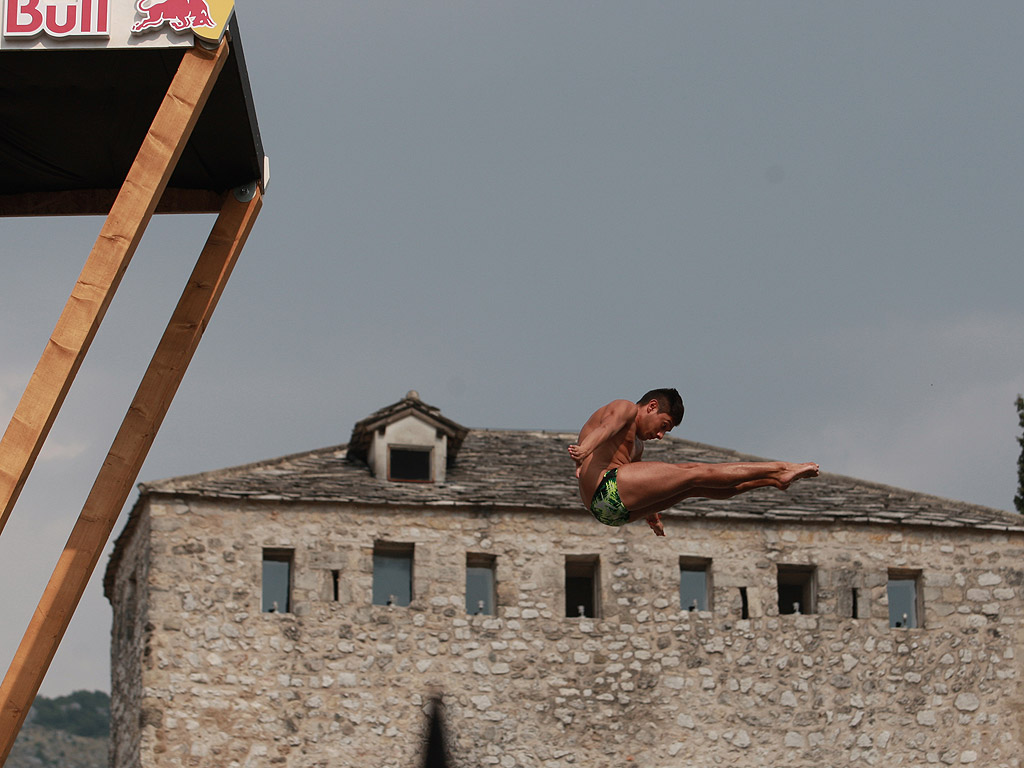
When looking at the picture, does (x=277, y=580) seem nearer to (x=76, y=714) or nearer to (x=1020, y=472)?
(x=1020, y=472)

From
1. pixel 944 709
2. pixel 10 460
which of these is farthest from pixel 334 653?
pixel 10 460

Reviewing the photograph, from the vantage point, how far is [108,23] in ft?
39.1

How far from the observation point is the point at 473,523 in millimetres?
28719

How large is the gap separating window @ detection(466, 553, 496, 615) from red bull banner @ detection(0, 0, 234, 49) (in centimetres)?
1761

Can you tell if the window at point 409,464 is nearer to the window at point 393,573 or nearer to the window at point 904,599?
the window at point 393,573

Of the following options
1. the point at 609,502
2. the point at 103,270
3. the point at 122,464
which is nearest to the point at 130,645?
the point at 122,464

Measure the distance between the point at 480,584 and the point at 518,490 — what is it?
1845 mm

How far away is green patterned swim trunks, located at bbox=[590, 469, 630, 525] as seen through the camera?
464 inches

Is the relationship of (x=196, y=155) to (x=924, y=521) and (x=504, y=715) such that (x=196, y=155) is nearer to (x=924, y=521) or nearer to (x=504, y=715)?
(x=504, y=715)

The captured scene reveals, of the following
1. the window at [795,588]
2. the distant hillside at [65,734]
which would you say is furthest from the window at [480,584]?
the distant hillside at [65,734]

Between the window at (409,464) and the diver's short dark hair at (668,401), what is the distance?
703 inches

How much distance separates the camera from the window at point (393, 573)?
93.0 feet

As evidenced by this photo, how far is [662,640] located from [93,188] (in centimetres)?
1667

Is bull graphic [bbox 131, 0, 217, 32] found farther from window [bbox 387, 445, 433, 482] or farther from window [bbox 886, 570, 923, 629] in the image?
window [bbox 886, 570, 923, 629]
